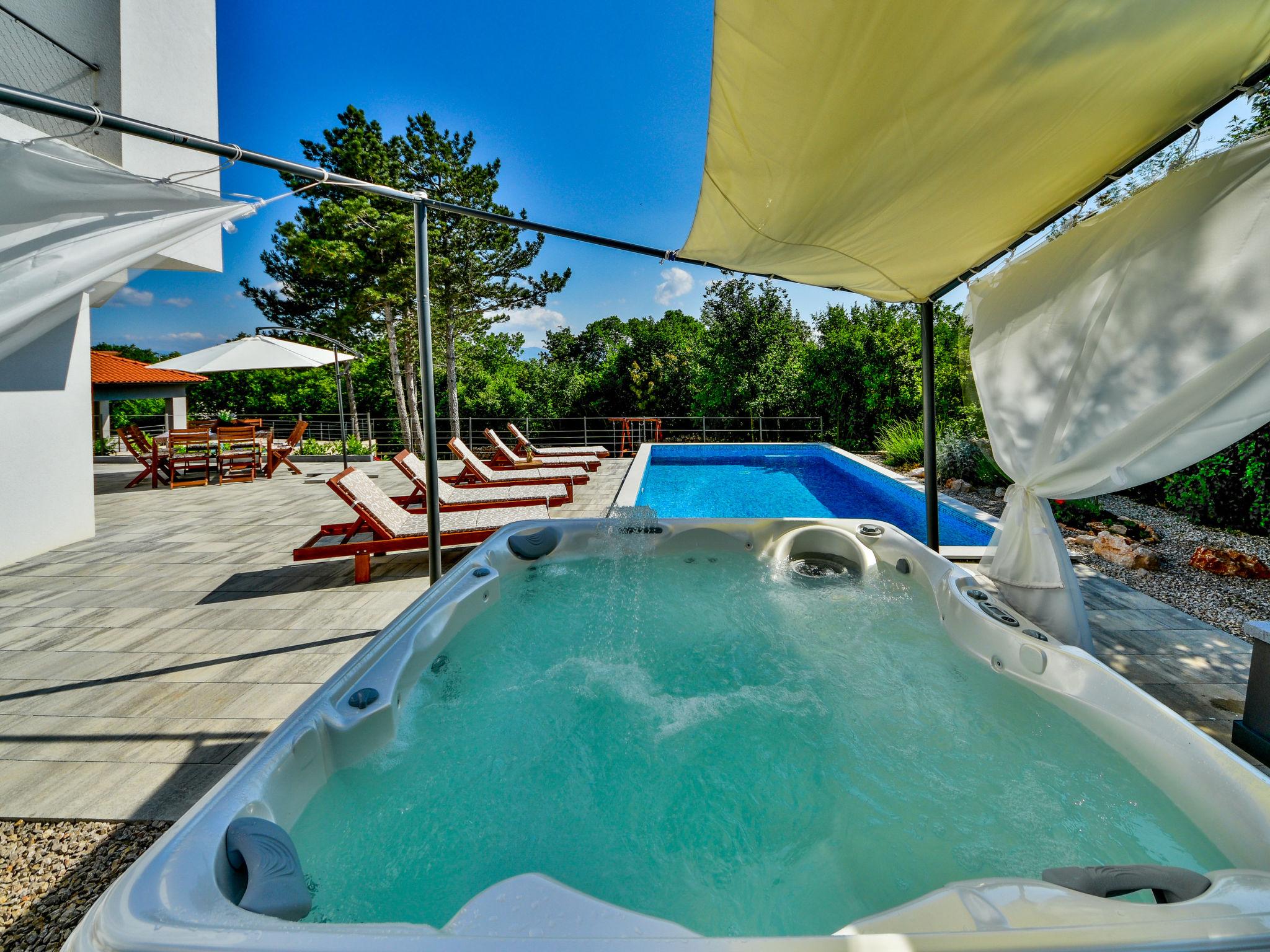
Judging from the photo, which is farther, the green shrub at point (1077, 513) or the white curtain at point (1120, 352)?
the green shrub at point (1077, 513)

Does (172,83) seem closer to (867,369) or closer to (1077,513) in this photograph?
(1077,513)

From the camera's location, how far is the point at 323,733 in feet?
4.93

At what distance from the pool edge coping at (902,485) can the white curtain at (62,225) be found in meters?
3.21

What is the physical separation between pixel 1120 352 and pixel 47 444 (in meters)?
6.41

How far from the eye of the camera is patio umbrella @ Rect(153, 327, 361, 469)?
880 cm

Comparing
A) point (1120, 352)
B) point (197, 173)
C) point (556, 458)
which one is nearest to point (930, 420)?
point (1120, 352)

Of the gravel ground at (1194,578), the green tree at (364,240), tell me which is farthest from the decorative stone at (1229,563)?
the green tree at (364,240)

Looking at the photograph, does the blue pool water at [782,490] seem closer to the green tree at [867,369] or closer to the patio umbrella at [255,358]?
the green tree at [867,369]

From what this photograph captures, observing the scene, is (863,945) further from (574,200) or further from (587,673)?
(574,200)

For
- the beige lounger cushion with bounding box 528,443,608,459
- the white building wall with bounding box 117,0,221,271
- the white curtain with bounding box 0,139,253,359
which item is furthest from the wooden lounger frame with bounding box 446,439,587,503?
the white curtain with bounding box 0,139,253,359

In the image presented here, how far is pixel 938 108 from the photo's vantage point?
63.6 inches

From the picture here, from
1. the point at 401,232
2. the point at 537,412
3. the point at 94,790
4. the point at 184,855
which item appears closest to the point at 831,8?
the point at 184,855

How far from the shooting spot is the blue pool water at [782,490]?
5863 mm

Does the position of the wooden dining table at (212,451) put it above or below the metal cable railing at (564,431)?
below
